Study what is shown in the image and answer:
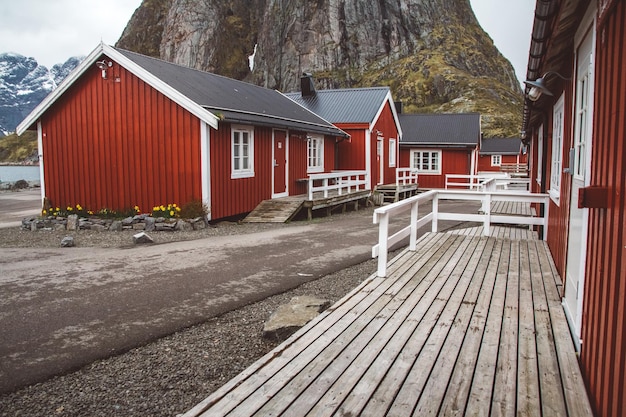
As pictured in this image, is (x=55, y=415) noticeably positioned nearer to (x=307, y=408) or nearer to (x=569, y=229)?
(x=307, y=408)

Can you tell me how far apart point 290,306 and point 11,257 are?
6775mm

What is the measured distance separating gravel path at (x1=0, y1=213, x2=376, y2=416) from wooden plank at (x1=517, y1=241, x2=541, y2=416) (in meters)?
2.25

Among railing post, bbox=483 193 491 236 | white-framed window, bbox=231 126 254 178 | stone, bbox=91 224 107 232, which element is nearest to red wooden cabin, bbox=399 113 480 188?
white-framed window, bbox=231 126 254 178

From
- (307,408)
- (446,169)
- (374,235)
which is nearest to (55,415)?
(307,408)

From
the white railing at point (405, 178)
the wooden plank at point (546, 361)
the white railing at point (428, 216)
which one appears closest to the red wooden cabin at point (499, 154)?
the white railing at point (405, 178)

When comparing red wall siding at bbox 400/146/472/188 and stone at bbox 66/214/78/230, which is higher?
red wall siding at bbox 400/146/472/188

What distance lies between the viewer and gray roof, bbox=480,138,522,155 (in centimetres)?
4875

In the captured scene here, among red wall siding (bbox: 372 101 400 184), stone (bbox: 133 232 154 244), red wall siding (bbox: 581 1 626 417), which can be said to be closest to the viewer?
red wall siding (bbox: 581 1 626 417)

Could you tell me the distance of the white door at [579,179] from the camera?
3.70 meters

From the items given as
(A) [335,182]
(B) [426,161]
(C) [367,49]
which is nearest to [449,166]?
(B) [426,161]

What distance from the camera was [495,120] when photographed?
56594 millimetres

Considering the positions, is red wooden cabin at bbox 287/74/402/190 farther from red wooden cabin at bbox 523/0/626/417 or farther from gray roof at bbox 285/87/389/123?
red wooden cabin at bbox 523/0/626/417

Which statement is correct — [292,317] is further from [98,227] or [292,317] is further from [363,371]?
[98,227]

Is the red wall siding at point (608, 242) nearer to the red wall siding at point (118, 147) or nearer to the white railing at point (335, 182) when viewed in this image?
the red wall siding at point (118, 147)
